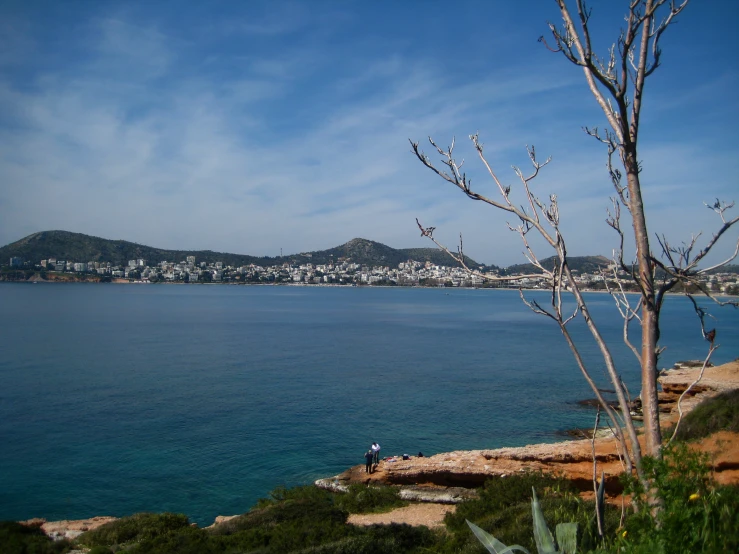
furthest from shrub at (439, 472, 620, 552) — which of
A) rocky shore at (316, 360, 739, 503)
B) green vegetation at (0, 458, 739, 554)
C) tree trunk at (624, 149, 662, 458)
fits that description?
tree trunk at (624, 149, 662, 458)

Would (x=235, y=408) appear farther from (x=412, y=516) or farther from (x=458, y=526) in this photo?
(x=458, y=526)

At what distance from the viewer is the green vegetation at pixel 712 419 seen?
14.9m

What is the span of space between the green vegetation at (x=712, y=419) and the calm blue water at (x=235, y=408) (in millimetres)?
6696

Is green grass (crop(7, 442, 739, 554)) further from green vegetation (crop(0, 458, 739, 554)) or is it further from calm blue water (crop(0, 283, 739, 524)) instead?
calm blue water (crop(0, 283, 739, 524))

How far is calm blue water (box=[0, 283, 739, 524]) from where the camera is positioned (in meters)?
17.9

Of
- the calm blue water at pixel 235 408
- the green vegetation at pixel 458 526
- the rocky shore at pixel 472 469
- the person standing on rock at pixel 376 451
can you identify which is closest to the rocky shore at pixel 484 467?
the rocky shore at pixel 472 469

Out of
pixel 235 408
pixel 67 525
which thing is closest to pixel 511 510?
pixel 67 525

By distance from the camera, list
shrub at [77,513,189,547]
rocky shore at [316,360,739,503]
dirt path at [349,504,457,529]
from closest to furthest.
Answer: shrub at [77,513,189,547]
dirt path at [349,504,457,529]
rocky shore at [316,360,739,503]

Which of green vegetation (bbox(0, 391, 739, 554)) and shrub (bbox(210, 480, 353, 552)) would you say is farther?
shrub (bbox(210, 480, 353, 552))

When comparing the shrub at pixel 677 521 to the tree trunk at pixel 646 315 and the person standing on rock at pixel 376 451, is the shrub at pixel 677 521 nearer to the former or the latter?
the tree trunk at pixel 646 315

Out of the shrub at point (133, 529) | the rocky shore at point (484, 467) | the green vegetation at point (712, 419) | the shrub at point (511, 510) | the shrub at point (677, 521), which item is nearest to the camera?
the shrub at point (677, 521)

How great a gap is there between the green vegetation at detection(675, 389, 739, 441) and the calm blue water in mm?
6696

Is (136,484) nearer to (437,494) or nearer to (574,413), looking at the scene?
(437,494)

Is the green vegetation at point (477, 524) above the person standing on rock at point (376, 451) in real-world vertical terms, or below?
above
